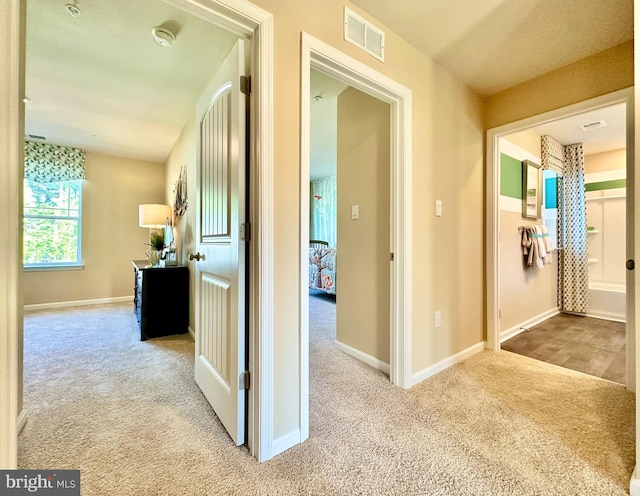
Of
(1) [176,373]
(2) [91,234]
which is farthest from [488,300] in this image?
(2) [91,234]

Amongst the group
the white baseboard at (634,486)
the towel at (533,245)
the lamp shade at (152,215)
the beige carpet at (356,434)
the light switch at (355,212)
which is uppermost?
the lamp shade at (152,215)

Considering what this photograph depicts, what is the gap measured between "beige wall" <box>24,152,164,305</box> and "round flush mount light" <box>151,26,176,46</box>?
3.61 meters

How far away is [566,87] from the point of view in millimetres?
2104

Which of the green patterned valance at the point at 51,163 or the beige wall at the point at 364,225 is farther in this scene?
the green patterned valance at the point at 51,163

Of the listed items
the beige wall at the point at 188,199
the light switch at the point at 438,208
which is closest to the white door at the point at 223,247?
the beige wall at the point at 188,199

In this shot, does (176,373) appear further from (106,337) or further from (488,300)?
(488,300)

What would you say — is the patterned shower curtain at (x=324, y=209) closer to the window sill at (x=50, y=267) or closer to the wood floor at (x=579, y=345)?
the wood floor at (x=579, y=345)

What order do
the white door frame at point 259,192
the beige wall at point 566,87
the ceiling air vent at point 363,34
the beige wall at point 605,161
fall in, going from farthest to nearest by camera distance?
the beige wall at point 605,161
the beige wall at point 566,87
the ceiling air vent at point 363,34
the white door frame at point 259,192

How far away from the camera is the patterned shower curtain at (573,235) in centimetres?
380

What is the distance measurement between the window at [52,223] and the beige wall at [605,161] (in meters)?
8.12

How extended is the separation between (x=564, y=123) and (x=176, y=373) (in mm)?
4747

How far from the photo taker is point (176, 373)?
2.09m

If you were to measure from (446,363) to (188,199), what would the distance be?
120 inches

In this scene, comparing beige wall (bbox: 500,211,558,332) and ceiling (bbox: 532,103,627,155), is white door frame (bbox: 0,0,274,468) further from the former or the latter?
ceiling (bbox: 532,103,627,155)
